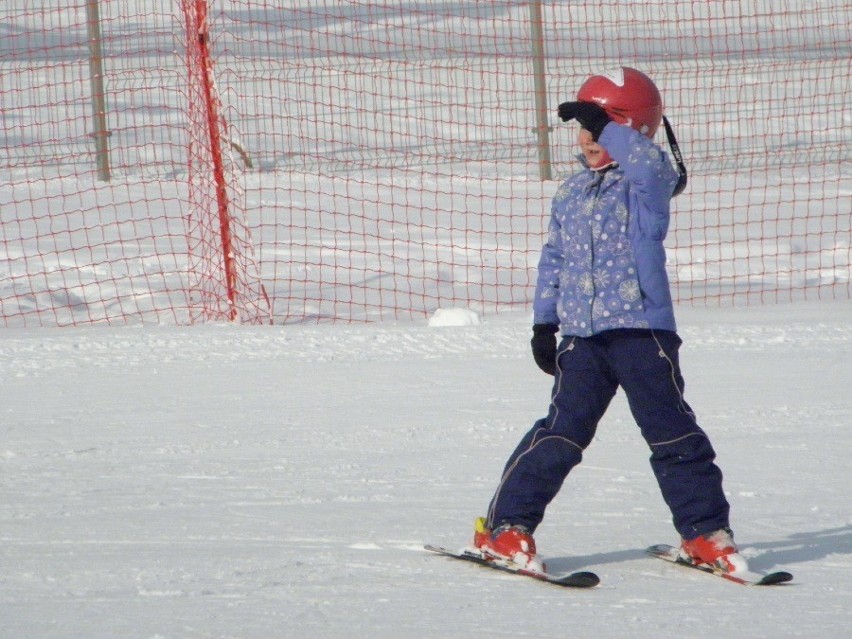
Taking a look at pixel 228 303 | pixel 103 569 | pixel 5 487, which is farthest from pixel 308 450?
pixel 228 303

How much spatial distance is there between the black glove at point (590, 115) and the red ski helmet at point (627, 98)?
0.04 metres

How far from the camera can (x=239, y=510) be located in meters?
3.69

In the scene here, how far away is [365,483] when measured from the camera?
401 centimetres

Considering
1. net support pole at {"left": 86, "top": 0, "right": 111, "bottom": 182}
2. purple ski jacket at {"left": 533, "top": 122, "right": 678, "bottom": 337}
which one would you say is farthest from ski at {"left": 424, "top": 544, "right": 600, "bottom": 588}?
net support pole at {"left": 86, "top": 0, "right": 111, "bottom": 182}

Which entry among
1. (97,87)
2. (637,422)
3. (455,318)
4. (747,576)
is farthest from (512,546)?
(97,87)

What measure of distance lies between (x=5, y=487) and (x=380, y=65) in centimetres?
1127

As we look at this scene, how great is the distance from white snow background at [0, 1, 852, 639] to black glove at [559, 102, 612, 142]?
1106mm

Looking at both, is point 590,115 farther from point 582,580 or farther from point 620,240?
point 582,580

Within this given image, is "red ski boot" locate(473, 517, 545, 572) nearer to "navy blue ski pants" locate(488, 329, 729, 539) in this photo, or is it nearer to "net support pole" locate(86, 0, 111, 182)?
"navy blue ski pants" locate(488, 329, 729, 539)

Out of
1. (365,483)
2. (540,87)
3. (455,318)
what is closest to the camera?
(365,483)

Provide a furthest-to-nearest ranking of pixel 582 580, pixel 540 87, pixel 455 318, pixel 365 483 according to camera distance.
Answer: pixel 540 87
pixel 455 318
pixel 365 483
pixel 582 580

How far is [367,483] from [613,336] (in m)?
1.20

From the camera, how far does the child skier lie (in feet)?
10.1

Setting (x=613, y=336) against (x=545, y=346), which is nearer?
(x=613, y=336)
